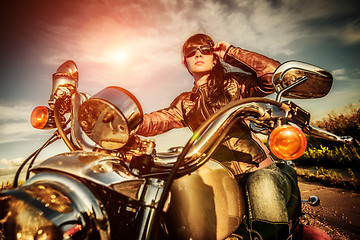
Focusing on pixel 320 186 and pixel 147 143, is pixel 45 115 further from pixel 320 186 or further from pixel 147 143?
pixel 320 186

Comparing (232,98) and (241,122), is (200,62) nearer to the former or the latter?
(232,98)

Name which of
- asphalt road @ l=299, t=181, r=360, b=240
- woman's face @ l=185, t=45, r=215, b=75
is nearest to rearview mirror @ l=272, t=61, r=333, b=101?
woman's face @ l=185, t=45, r=215, b=75

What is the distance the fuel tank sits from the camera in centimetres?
100

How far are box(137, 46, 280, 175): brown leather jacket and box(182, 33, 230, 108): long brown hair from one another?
0.22ft

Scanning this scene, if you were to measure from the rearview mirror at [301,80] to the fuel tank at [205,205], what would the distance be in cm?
60

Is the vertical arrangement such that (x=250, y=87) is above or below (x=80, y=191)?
above

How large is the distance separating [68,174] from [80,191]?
10 cm

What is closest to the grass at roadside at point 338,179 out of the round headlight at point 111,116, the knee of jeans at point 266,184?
the knee of jeans at point 266,184

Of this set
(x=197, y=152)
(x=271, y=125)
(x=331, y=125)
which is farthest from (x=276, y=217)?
(x=331, y=125)

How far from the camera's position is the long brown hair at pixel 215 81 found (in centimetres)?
210

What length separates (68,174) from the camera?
691 mm

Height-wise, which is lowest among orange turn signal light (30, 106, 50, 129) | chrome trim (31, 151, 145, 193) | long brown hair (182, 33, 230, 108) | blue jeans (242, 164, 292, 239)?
blue jeans (242, 164, 292, 239)

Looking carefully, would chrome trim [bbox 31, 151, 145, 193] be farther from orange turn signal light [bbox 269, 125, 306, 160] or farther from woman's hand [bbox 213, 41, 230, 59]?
woman's hand [bbox 213, 41, 230, 59]

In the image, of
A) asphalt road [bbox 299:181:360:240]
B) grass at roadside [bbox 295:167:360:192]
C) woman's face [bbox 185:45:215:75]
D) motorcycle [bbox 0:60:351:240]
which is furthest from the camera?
grass at roadside [bbox 295:167:360:192]
